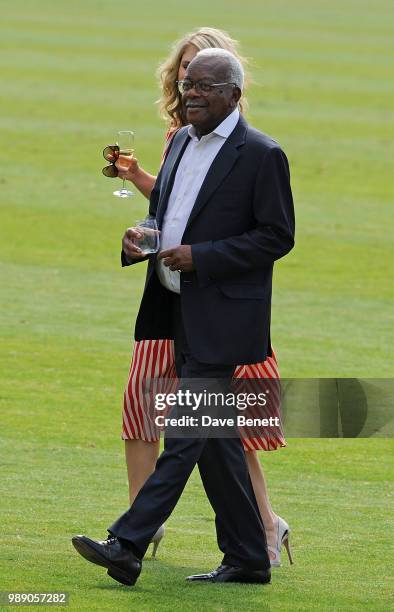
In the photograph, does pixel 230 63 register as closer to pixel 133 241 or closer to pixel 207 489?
pixel 133 241

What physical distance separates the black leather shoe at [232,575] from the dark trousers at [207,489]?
0.08 ft

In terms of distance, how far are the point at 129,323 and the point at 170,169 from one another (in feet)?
24.7

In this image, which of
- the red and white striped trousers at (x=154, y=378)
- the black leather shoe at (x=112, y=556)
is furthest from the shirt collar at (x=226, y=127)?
the black leather shoe at (x=112, y=556)

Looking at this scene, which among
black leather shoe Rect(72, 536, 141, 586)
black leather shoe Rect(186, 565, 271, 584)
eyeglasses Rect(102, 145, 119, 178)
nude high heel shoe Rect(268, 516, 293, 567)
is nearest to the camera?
black leather shoe Rect(72, 536, 141, 586)

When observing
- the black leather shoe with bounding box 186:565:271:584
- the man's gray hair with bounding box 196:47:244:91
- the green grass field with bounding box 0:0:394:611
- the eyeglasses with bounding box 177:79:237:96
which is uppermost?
the man's gray hair with bounding box 196:47:244:91

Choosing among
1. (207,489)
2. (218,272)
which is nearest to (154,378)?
(207,489)

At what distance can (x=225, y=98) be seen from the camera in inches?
247

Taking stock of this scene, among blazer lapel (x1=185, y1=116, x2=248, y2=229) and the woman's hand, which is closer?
blazer lapel (x1=185, y1=116, x2=248, y2=229)

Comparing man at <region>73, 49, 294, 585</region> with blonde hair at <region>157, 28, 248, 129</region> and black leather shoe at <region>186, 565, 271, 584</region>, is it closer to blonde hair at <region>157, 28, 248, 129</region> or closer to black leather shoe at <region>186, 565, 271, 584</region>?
black leather shoe at <region>186, 565, 271, 584</region>

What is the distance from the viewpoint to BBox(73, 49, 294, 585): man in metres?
6.11

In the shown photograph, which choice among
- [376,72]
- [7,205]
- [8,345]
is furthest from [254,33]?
[8,345]

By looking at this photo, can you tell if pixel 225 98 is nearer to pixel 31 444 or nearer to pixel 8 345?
pixel 31 444

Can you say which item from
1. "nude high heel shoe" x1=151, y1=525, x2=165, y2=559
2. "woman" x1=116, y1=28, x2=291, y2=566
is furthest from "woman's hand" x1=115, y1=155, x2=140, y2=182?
"nude high heel shoe" x1=151, y1=525, x2=165, y2=559

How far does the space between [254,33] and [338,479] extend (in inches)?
1719
